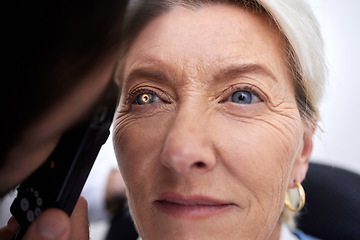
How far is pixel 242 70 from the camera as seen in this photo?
3.44ft

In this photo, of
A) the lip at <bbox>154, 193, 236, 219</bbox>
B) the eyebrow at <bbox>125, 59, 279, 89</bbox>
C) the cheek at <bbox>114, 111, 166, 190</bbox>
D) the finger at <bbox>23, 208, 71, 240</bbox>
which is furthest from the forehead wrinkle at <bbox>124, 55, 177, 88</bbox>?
the finger at <bbox>23, 208, 71, 240</bbox>

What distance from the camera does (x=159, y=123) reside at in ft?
3.50

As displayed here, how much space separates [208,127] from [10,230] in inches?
23.0

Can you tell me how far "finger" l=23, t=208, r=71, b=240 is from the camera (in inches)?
27.5

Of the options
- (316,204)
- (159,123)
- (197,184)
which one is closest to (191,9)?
(159,123)

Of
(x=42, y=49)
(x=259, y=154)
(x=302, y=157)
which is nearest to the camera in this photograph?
(x=42, y=49)

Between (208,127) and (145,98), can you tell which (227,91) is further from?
(145,98)

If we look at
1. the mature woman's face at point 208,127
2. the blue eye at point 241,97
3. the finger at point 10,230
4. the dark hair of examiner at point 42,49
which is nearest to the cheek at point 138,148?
the mature woman's face at point 208,127

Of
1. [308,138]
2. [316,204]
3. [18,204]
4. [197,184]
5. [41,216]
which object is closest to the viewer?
[41,216]

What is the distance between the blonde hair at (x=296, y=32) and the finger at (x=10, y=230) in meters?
0.55

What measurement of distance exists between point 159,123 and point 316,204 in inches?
38.1

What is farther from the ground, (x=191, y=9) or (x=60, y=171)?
(x=191, y=9)

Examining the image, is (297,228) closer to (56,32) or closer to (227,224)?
(227,224)

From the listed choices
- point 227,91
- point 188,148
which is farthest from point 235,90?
point 188,148
